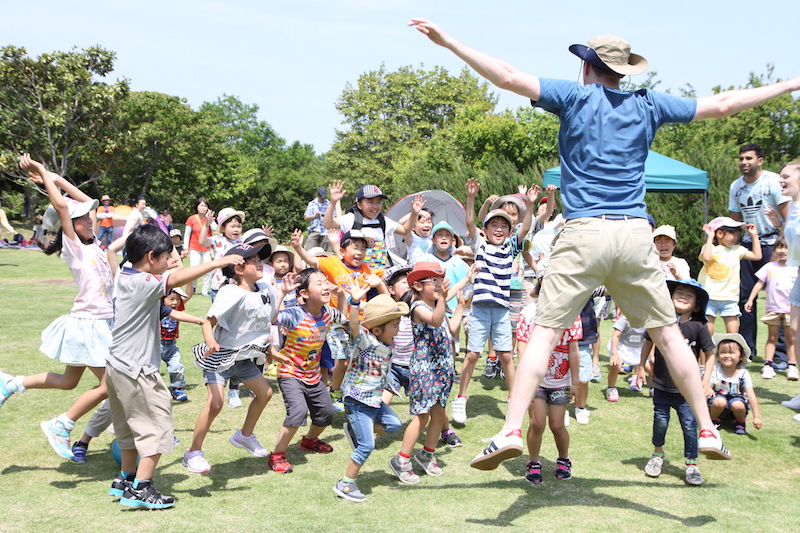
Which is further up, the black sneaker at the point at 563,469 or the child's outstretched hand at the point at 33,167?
the child's outstretched hand at the point at 33,167

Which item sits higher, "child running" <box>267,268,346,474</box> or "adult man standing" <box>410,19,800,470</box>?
"adult man standing" <box>410,19,800,470</box>

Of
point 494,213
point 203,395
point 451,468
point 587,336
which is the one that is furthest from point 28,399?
point 587,336

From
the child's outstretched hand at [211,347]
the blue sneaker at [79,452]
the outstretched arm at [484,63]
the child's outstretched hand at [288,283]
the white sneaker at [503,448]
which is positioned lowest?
the blue sneaker at [79,452]

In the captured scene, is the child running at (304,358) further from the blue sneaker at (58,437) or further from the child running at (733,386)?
the child running at (733,386)

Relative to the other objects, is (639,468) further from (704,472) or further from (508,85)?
(508,85)

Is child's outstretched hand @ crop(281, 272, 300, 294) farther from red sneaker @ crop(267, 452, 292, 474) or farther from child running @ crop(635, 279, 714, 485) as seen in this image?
child running @ crop(635, 279, 714, 485)

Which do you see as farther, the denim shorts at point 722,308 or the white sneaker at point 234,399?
the denim shorts at point 722,308

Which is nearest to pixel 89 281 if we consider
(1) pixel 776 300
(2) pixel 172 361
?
(2) pixel 172 361

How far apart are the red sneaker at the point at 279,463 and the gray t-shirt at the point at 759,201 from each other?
6227mm

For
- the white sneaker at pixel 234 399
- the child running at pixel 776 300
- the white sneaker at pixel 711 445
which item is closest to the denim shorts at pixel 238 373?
the white sneaker at pixel 234 399

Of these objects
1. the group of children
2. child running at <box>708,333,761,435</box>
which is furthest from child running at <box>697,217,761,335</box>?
child running at <box>708,333,761,435</box>

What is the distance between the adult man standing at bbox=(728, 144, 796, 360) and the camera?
8.27 m

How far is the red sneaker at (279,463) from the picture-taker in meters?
5.14

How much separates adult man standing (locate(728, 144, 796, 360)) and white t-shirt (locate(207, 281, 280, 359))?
6033mm
